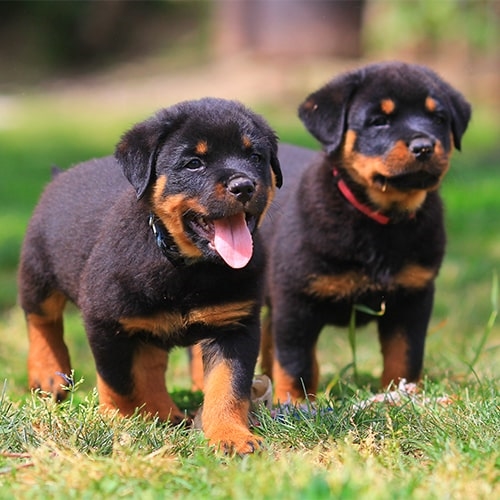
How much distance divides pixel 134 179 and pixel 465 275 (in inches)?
143

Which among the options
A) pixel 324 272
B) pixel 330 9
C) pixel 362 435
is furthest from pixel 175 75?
pixel 362 435

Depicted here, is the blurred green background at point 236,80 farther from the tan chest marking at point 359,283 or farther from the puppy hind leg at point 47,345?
the tan chest marking at point 359,283

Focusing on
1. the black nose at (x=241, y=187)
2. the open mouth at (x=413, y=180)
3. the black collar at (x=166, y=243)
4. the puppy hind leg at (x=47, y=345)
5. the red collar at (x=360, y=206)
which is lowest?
the puppy hind leg at (x=47, y=345)

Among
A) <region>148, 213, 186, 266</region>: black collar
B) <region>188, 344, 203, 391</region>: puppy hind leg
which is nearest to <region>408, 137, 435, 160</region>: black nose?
<region>148, 213, 186, 266</region>: black collar

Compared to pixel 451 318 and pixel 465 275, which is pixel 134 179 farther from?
pixel 465 275

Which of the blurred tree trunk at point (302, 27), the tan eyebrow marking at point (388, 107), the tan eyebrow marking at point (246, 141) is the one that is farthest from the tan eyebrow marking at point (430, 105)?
the blurred tree trunk at point (302, 27)

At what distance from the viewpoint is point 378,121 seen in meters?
4.65

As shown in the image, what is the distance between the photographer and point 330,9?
15.0m

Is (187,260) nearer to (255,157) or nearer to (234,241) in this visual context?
(234,241)

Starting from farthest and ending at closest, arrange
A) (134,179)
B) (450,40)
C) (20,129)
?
(450,40), (20,129), (134,179)

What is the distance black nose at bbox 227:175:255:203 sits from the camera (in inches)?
137

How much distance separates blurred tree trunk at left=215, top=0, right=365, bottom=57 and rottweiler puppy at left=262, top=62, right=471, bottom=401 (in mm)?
10265

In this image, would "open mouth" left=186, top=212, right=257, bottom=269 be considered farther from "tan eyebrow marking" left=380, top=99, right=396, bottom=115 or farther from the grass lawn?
"tan eyebrow marking" left=380, top=99, right=396, bottom=115

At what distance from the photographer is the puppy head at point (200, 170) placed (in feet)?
11.8
